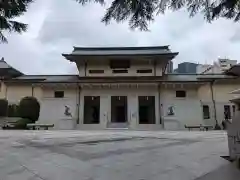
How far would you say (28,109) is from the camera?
24.2 m

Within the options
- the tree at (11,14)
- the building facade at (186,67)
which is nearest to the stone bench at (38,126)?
the tree at (11,14)

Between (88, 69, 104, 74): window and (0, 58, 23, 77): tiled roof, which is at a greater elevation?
(0, 58, 23, 77): tiled roof

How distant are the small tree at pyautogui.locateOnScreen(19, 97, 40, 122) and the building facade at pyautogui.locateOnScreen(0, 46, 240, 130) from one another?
1.08 m

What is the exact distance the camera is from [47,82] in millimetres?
23422

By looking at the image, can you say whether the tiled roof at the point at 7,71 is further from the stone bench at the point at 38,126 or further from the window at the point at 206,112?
the window at the point at 206,112

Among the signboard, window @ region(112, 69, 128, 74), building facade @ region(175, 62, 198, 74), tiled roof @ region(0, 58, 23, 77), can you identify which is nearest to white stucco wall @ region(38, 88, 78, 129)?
window @ region(112, 69, 128, 74)

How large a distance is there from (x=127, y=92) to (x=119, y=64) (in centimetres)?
318

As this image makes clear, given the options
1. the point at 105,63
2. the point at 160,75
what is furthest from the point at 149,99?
the point at 105,63

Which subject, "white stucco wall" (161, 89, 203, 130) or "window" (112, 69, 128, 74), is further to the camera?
"window" (112, 69, 128, 74)

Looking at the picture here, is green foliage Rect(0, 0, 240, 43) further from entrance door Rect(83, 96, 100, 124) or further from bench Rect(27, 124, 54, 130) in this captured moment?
entrance door Rect(83, 96, 100, 124)

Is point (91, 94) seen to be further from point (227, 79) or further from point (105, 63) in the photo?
point (227, 79)

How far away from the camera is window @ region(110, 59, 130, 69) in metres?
25.1

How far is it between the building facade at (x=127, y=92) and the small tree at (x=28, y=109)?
108 centimetres

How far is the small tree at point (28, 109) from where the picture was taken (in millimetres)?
24047
